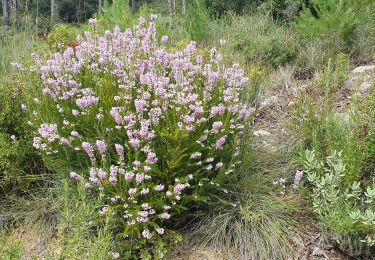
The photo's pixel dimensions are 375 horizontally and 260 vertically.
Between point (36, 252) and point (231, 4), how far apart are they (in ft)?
28.9

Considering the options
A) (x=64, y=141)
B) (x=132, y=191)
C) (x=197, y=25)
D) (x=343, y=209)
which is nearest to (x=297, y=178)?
(x=343, y=209)

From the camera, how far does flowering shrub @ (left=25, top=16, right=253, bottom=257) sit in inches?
115

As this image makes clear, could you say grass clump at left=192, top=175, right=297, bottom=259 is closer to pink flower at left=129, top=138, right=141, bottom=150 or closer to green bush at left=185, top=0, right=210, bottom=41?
pink flower at left=129, top=138, right=141, bottom=150

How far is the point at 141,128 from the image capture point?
2.91 meters

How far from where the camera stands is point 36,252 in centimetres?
335

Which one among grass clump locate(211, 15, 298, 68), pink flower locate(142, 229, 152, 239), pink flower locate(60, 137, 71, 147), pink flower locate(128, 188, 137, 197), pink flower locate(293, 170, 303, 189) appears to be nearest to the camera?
pink flower locate(128, 188, 137, 197)

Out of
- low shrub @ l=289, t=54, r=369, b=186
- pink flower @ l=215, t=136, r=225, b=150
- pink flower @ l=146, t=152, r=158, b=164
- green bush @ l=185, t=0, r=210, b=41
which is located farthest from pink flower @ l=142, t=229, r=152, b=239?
green bush @ l=185, t=0, r=210, b=41

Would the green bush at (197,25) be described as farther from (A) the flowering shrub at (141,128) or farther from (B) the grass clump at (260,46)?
(A) the flowering shrub at (141,128)

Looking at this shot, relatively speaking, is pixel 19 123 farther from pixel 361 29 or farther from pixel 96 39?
pixel 361 29

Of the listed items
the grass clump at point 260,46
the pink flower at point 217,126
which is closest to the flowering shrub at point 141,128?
the pink flower at point 217,126

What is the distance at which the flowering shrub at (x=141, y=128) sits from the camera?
9.59ft

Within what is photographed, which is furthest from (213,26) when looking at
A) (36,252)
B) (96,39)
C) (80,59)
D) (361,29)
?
(36,252)

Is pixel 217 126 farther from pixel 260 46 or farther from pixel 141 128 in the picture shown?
pixel 260 46

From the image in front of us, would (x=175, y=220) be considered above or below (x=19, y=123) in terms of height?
below
